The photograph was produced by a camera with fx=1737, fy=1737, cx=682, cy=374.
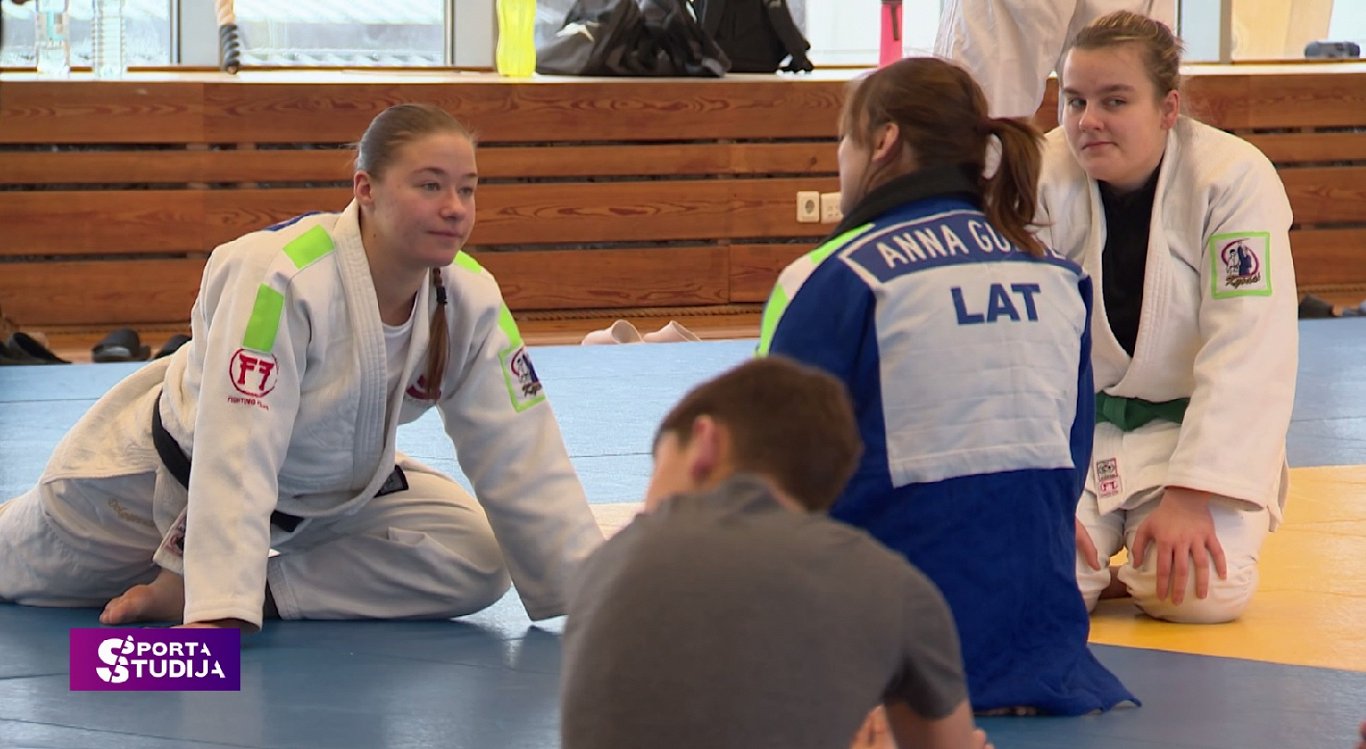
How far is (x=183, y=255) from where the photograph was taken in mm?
6965

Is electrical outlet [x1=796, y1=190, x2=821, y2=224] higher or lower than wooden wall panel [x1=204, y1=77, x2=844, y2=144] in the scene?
lower

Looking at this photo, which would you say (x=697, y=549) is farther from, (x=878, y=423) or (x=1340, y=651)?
A: (x=1340, y=651)

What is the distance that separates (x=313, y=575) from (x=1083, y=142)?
56.6 inches

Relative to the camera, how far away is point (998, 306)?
2086mm

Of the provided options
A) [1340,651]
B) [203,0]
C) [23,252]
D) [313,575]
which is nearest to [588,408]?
[313,575]

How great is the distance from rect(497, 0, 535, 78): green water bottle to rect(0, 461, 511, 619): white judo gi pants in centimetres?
497

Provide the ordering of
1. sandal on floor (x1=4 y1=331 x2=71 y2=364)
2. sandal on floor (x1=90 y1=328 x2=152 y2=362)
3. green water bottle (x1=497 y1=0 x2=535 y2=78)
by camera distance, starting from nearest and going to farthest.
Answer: sandal on floor (x1=4 y1=331 x2=71 y2=364), sandal on floor (x1=90 y1=328 x2=152 y2=362), green water bottle (x1=497 y1=0 x2=535 y2=78)

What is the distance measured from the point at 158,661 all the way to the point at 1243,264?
70.6 inches

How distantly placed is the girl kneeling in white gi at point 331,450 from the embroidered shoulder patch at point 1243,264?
3.65 feet

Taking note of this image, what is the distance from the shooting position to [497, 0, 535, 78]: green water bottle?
7633mm

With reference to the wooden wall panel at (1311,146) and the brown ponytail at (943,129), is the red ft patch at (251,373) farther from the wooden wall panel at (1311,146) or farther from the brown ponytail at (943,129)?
the wooden wall panel at (1311,146)

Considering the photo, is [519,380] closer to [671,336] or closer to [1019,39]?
[1019,39]

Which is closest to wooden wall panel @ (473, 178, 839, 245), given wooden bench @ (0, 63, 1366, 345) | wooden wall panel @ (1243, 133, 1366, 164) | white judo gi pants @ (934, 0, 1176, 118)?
wooden bench @ (0, 63, 1366, 345)

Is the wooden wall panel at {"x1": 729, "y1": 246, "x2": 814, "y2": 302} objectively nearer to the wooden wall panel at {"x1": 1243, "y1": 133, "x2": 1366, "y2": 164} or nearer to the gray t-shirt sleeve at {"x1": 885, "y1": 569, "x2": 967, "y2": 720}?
the wooden wall panel at {"x1": 1243, "y1": 133, "x2": 1366, "y2": 164}
